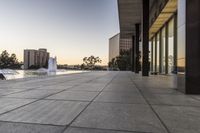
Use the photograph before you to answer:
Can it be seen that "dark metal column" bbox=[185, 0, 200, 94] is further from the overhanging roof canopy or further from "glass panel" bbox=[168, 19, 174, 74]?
the overhanging roof canopy

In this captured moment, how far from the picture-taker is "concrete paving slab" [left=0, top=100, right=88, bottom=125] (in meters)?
3.84

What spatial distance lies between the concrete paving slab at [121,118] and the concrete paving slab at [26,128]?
0.40 m

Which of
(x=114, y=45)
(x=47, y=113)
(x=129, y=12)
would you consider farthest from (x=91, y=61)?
(x=47, y=113)

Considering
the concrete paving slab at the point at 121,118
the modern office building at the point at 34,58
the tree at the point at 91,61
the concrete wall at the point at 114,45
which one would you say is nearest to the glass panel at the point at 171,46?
the concrete paving slab at the point at 121,118

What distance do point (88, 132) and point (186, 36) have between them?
5629 mm

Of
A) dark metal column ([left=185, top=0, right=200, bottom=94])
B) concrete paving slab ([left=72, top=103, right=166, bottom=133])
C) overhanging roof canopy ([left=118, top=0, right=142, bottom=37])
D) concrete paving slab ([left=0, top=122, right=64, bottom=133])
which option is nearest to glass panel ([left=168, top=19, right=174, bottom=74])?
overhanging roof canopy ([left=118, top=0, right=142, bottom=37])

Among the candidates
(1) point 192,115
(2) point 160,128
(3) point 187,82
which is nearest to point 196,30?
(3) point 187,82

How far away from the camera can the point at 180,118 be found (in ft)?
13.3

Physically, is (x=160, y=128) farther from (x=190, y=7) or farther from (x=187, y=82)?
(x=190, y=7)

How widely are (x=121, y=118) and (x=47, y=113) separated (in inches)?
61.4

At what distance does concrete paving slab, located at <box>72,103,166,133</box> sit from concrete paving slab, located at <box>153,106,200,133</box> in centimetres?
19

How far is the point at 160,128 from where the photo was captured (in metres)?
3.44

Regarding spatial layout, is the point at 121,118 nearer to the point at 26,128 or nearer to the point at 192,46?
→ the point at 26,128

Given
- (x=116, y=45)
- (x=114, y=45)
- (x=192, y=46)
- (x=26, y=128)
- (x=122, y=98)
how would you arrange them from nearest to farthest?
(x=26, y=128), (x=122, y=98), (x=192, y=46), (x=116, y=45), (x=114, y=45)
